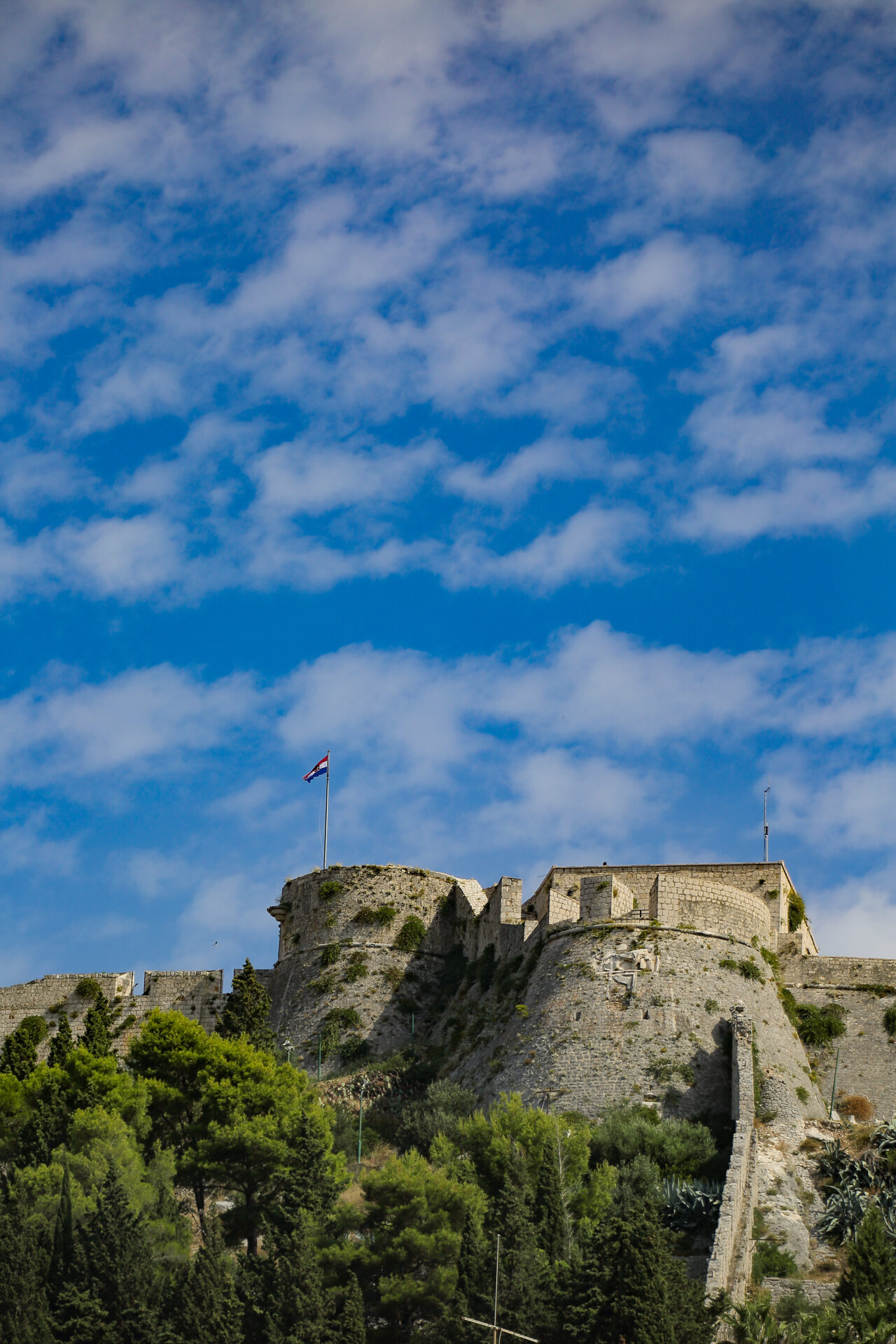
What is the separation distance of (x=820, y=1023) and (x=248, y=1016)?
18520mm

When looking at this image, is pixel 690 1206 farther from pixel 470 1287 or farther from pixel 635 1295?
pixel 470 1287

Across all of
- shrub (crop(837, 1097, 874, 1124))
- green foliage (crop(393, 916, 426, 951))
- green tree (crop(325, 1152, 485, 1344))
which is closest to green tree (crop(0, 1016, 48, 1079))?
green foliage (crop(393, 916, 426, 951))

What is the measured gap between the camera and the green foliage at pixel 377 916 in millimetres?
62656

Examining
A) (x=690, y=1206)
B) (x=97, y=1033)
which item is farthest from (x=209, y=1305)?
(x=97, y=1033)

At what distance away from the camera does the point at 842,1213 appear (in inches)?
1684

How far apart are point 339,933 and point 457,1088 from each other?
12565mm

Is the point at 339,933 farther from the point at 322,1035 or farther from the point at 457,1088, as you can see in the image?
the point at 457,1088

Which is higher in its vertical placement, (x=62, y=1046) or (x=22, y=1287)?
(x=62, y=1046)

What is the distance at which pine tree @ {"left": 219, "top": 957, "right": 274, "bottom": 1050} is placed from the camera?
5350cm

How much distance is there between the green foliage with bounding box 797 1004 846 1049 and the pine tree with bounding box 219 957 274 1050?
56.3ft

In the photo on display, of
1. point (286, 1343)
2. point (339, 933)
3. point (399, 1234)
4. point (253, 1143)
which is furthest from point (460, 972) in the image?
point (286, 1343)

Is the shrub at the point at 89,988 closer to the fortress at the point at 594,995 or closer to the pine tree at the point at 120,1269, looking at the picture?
the fortress at the point at 594,995

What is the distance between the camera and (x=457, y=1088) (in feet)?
169

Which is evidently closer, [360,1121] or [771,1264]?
[771,1264]
